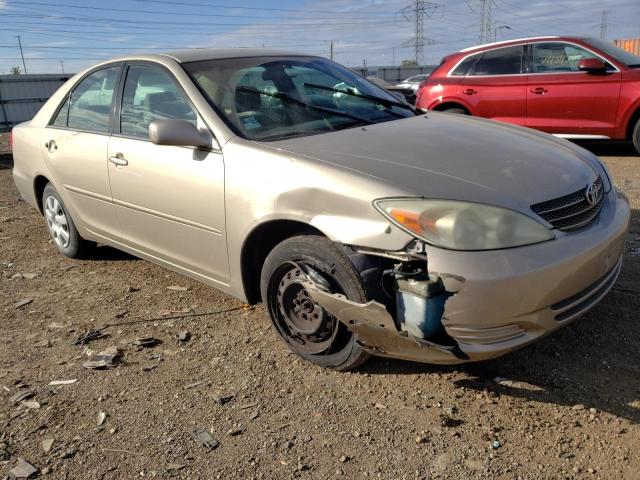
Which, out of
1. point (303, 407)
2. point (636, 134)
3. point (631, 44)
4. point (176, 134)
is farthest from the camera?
point (631, 44)

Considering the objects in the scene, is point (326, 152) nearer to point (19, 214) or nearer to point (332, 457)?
point (332, 457)

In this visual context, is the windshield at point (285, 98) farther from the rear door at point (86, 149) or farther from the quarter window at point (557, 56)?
the quarter window at point (557, 56)

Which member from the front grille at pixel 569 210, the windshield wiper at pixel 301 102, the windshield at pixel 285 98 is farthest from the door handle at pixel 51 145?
the front grille at pixel 569 210

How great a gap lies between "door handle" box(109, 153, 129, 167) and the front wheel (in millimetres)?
1431

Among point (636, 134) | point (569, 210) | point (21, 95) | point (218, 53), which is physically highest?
point (218, 53)

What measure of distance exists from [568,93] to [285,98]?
5882mm

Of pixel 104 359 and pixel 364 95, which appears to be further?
pixel 364 95

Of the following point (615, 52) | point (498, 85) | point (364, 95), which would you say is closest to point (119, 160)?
point (364, 95)

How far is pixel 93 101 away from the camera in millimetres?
4422

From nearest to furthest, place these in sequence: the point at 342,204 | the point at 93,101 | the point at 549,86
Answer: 1. the point at 342,204
2. the point at 93,101
3. the point at 549,86

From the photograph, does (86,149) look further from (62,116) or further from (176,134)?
(176,134)

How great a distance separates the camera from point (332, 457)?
2.44m

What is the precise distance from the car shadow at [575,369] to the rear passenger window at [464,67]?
627 cm

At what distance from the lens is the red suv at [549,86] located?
7.81 metres
